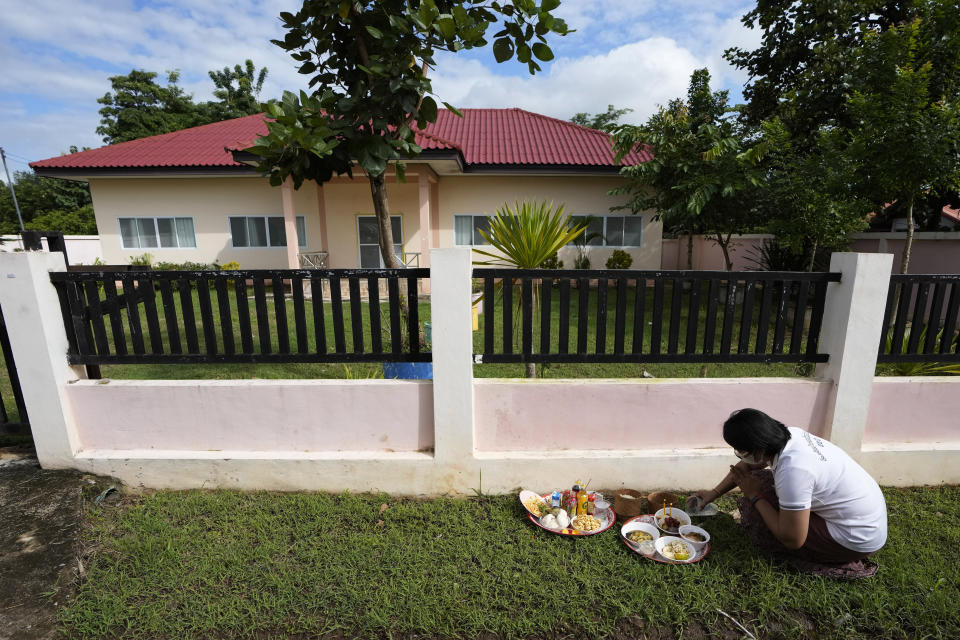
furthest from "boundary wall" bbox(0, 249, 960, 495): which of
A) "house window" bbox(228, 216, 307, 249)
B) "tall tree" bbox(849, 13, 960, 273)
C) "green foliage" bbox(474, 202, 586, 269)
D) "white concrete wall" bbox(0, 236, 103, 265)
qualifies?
"white concrete wall" bbox(0, 236, 103, 265)

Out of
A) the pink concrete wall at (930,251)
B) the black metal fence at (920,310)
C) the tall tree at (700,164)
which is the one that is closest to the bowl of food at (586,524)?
the black metal fence at (920,310)

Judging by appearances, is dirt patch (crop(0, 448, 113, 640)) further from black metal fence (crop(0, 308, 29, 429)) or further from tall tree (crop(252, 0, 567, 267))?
tall tree (crop(252, 0, 567, 267))

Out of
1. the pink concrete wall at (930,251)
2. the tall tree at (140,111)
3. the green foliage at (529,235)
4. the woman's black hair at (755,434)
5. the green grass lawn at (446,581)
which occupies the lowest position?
the green grass lawn at (446,581)

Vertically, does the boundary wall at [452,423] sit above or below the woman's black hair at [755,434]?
below

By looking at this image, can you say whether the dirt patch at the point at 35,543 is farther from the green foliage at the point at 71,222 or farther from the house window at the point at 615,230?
the green foliage at the point at 71,222

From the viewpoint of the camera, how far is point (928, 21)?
6090mm

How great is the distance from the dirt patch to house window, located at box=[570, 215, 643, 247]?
38.2 feet

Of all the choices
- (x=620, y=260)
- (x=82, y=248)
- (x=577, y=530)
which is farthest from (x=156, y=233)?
(x=577, y=530)

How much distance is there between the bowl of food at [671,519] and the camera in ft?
9.02

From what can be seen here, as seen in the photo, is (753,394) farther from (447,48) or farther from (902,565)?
(447,48)

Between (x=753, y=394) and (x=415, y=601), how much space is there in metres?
2.39

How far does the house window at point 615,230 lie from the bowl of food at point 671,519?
34.5 ft

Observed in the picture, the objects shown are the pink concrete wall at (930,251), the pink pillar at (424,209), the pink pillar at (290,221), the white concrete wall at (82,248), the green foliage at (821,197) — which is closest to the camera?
the green foliage at (821,197)

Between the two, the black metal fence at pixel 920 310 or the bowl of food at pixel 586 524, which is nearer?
the bowl of food at pixel 586 524
